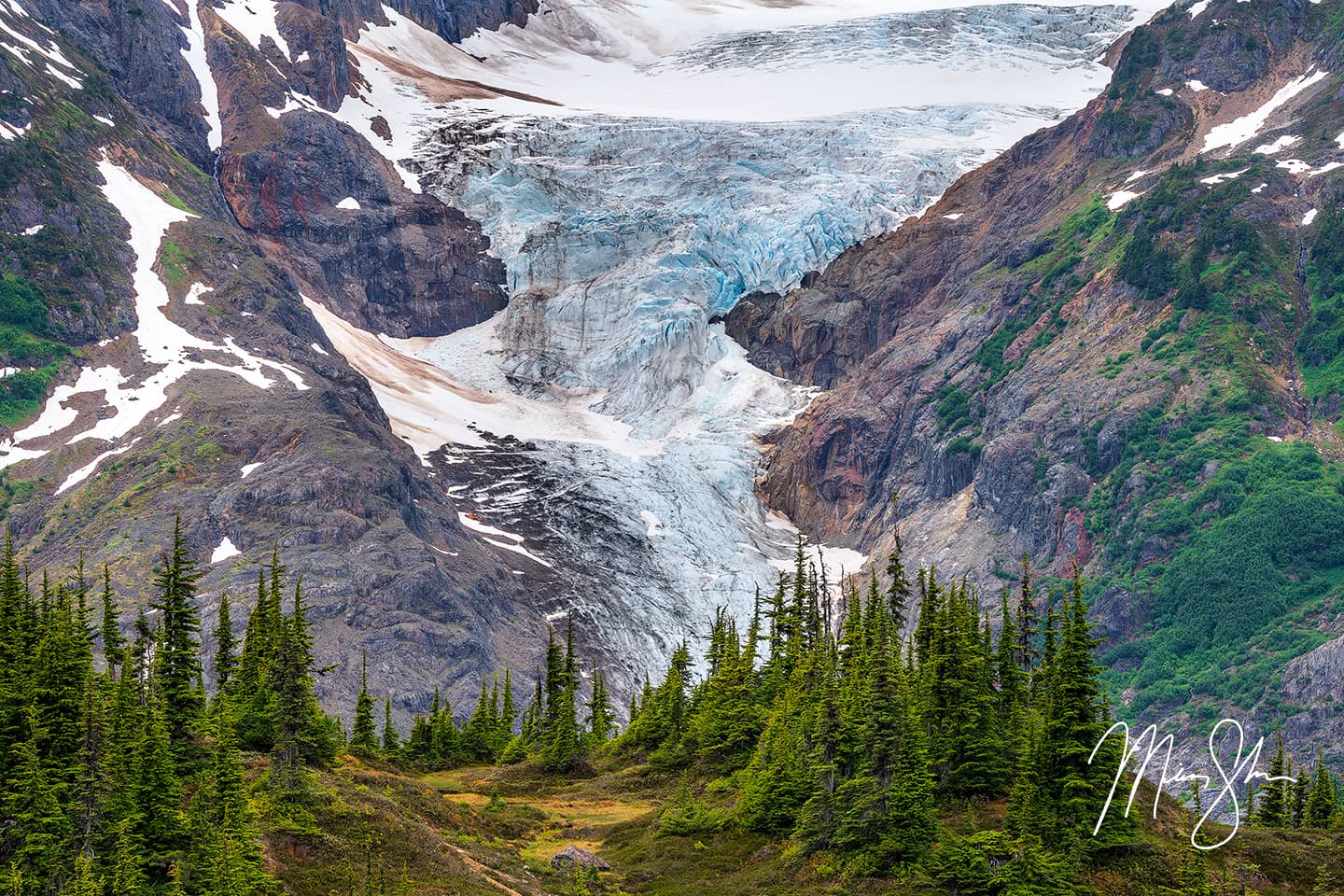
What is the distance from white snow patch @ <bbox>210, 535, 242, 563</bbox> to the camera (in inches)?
7446

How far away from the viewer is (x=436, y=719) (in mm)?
124688

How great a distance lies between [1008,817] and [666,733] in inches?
1785

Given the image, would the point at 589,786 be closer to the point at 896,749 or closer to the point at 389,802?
the point at 389,802

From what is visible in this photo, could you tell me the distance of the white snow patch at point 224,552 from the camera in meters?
189

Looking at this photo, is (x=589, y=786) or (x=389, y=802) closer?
(x=389, y=802)

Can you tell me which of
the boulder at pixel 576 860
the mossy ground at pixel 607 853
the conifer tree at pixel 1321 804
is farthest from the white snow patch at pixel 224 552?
the conifer tree at pixel 1321 804

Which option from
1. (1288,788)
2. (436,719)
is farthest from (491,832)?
(1288,788)

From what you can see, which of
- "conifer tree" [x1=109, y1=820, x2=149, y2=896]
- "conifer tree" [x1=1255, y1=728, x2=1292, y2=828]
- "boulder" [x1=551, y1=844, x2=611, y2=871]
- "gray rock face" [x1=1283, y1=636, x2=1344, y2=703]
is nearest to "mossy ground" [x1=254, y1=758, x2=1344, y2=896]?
"boulder" [x1=551, y1=844, x2=611, y2=871]

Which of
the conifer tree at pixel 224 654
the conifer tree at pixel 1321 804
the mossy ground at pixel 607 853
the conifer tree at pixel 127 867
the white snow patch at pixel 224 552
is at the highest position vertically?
the white snow patch at pixel 224 552

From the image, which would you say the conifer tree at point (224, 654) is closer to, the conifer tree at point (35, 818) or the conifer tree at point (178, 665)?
the conifer tree at point (178, 665)

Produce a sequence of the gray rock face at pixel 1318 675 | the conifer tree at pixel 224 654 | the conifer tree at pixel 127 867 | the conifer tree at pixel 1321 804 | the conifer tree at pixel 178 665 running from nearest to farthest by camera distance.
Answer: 1. the conifer tree at pixel 127 867
2. the conifer tree at pixel 178 665
3. the conifer tree at pixel 224 654
4. the conifer tree at pixel 1321 804
5. the gray rock face at pixel 1318 675

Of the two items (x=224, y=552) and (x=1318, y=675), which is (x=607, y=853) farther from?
(x=224, y=552)

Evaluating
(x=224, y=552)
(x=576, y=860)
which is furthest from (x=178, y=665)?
(x=224, y=552)

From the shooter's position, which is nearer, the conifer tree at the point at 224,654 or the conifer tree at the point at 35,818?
the conifer tree at the point at 35,818
